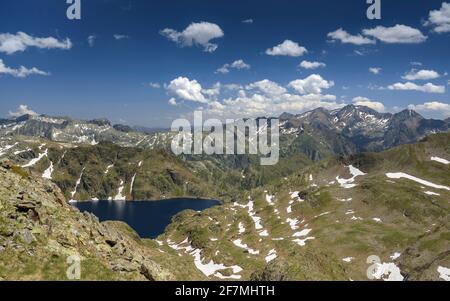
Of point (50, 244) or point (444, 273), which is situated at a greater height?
point (50, 244)

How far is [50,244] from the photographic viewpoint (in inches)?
1299

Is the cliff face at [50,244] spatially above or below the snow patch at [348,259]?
above

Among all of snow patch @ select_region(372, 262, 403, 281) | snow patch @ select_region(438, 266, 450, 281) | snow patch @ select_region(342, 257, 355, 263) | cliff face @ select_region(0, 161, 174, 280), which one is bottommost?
snow patch @ select_region(342, 257, 355, 263)

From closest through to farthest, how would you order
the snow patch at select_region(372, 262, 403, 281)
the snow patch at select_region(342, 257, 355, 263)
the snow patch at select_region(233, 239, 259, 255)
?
the snow patch at select_region(372, 262, 403, 281)
the snow patch at select_region(342, 257, 355, 263)
the snow patch at select_region(233, 239, 259, 255)

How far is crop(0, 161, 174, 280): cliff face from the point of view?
97.1 ft

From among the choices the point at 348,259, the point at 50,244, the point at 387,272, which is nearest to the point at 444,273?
the point at 387,272

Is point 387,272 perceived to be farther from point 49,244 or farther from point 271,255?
point 49,244

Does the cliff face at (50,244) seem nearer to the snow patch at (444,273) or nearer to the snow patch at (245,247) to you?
the snow patch at (444,273)

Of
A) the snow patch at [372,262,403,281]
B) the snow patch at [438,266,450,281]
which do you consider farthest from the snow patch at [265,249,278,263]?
the snow patch at [438,266,450,281]

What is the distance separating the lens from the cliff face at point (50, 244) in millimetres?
29594

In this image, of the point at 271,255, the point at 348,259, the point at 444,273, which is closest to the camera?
the point at 444,273

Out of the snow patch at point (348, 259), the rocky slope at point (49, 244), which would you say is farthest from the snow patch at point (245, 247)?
the rocky slope at point (49, 244)

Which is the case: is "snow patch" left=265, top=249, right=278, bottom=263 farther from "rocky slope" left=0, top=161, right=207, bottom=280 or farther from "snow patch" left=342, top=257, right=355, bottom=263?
"rocky slope" left=0, top=161, right=207, bottom=280
